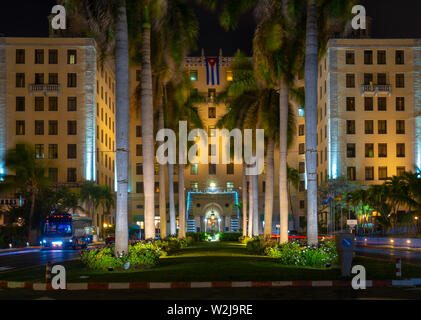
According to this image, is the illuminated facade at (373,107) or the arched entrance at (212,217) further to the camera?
the arched entrance at (212,217)

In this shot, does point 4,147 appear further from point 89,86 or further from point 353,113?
point 353,113

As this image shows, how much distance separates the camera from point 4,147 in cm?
7769

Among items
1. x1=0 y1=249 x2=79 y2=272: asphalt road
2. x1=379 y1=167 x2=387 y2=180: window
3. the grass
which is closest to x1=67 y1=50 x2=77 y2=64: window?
x1=0 y1=249 x2=79 y2=272: asphalt road

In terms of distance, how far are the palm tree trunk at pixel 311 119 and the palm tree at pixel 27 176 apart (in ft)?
131

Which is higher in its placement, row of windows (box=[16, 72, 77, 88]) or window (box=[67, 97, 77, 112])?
row of windows (box=[16, 72, 77, 88])

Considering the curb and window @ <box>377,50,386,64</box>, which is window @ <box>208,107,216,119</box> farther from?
the curb

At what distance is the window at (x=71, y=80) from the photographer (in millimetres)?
79062

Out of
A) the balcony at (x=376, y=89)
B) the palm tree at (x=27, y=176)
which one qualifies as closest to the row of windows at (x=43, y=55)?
the palm tree at (x=27, y=176)

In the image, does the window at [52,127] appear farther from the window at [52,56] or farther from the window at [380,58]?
the window at [380,58]

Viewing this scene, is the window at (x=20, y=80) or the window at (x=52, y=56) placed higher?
the window at (x=52, y=56)

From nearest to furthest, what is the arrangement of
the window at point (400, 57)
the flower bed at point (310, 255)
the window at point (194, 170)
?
the flower bed at point (310, 255), the window at point (400, 57), the window at point (194, 170)

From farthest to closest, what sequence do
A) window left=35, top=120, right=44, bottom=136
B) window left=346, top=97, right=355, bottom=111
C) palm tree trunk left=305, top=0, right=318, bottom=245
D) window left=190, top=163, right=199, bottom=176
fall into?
window left=190, top=163, right=199, bottom=176 < window left=346, top=97, right=355, bottom=111 < window left=35, top=120, right=44, bottom=136 < palm tree trunk left=305, top=0, right=318, bottom=245

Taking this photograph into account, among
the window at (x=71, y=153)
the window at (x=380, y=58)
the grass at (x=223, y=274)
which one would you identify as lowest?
the grass at (x=223, y=274)

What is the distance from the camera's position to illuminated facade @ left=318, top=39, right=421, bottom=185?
79312 mm
